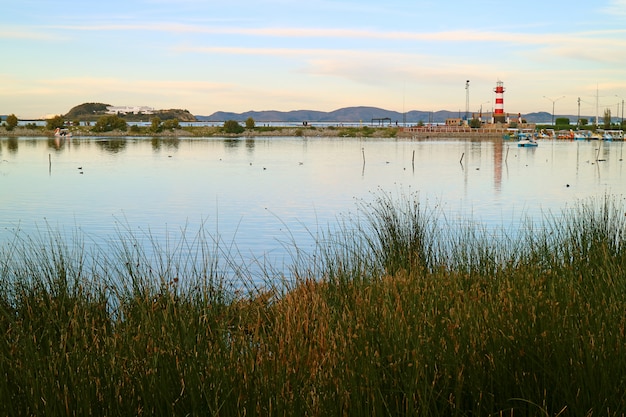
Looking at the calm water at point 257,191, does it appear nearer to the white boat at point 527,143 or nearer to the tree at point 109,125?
the white boat at point 527,143

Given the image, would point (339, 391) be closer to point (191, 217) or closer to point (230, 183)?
point (191, 217)

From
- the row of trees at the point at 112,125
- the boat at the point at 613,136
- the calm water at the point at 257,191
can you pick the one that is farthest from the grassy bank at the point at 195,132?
the calm water at the point at 257,191

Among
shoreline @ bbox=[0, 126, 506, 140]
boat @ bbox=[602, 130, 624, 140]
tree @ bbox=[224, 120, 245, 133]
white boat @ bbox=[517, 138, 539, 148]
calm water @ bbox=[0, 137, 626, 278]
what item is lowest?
calm water @ bbox=[0, 137, 626, 278]

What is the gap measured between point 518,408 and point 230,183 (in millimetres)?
30589

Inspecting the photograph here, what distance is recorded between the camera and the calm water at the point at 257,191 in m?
19.2

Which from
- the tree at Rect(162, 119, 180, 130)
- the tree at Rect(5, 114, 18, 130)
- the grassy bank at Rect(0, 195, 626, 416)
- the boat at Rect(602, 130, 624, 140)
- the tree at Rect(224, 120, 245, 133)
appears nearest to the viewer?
the grassy bank at Rect(0, 195, 626, 416)

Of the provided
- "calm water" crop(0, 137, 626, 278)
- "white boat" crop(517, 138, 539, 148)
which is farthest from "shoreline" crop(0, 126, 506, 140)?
"calm water" crop(0, 137, 626, 278)

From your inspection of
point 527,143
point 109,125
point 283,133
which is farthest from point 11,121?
point 527,143

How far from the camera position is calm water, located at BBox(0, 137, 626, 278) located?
62.8ft

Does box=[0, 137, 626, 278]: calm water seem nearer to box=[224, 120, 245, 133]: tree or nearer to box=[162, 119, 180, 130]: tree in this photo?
box=[162, 119, 180, 130]: tree

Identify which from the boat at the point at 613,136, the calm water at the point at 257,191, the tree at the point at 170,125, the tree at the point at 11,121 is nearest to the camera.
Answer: the calm water at the point at 257,191

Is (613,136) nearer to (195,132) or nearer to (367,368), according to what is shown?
(195,132)

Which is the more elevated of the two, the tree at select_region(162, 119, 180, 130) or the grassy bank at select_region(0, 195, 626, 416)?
the tree at select_region(162, 119, 180, 130)

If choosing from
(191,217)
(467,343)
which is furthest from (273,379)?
(191,217)
